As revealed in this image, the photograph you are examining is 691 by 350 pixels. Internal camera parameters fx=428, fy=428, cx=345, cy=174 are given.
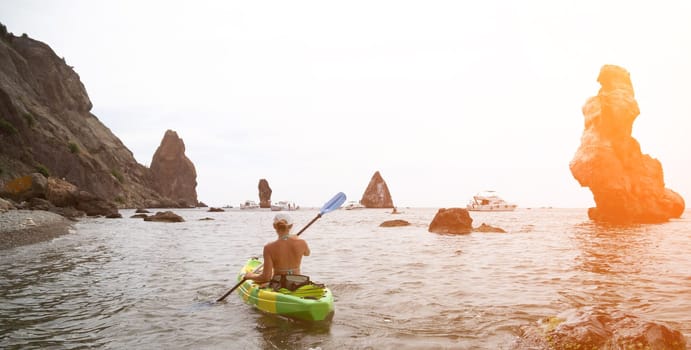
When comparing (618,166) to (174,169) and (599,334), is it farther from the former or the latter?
(174,169)

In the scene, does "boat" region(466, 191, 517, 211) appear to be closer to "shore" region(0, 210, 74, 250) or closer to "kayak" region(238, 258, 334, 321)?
"shore" region(0, 210, 74, 250)

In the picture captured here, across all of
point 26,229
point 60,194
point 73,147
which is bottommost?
point 26,229

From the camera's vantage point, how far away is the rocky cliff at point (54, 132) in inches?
2675

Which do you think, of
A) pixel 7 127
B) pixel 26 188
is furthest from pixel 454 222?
pixel 7 127

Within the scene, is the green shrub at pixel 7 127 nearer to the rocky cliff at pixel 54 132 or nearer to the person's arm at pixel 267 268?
the rocky cliff at pixel 54 132

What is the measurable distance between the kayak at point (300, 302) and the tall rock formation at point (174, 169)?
524ft

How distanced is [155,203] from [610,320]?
125 m

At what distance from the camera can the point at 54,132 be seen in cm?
8300

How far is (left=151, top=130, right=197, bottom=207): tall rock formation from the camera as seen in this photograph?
160 meters

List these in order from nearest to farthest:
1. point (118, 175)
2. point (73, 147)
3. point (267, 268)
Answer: point (267, 268) < point (73, 147) < point (118, 175)

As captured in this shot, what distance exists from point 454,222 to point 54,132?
82166 mm

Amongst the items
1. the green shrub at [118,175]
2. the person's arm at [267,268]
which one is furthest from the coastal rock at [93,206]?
the person's arm at [267,268]

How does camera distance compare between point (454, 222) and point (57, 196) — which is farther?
point (57, 196)

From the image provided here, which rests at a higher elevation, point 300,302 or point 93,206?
point 93,206
